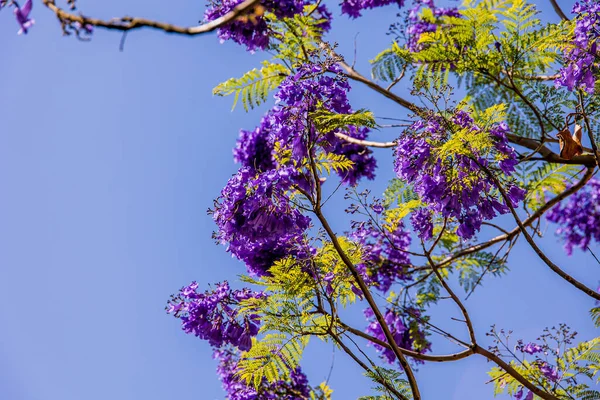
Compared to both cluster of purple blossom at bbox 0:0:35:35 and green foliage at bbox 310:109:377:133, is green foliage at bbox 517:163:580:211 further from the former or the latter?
cluster of purple blossom at bbox 0:0:35:35

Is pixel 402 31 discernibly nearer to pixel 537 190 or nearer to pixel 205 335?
pixel 537 190

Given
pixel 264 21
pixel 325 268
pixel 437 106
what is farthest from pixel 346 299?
pixel 264 21

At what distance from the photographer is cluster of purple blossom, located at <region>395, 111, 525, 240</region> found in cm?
389

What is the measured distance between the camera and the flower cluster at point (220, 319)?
4.55m

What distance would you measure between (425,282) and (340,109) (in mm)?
3203

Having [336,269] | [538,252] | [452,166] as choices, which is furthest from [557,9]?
[336,269]

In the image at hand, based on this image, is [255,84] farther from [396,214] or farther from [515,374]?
[515,374]

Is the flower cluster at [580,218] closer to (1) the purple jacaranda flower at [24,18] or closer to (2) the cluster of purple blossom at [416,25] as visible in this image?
(2) the cluster of purple blossom at [416,25]

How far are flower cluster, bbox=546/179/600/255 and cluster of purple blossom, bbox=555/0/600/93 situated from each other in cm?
278

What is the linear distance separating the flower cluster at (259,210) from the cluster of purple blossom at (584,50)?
211cm

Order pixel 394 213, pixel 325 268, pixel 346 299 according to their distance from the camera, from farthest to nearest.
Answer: pixel 394 213
pixel 346 299
pixel 325 268

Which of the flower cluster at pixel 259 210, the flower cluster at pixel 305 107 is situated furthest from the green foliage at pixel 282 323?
the flower cluster at pixel 305 107

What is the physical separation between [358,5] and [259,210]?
376cm

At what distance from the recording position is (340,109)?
12.5 feet
